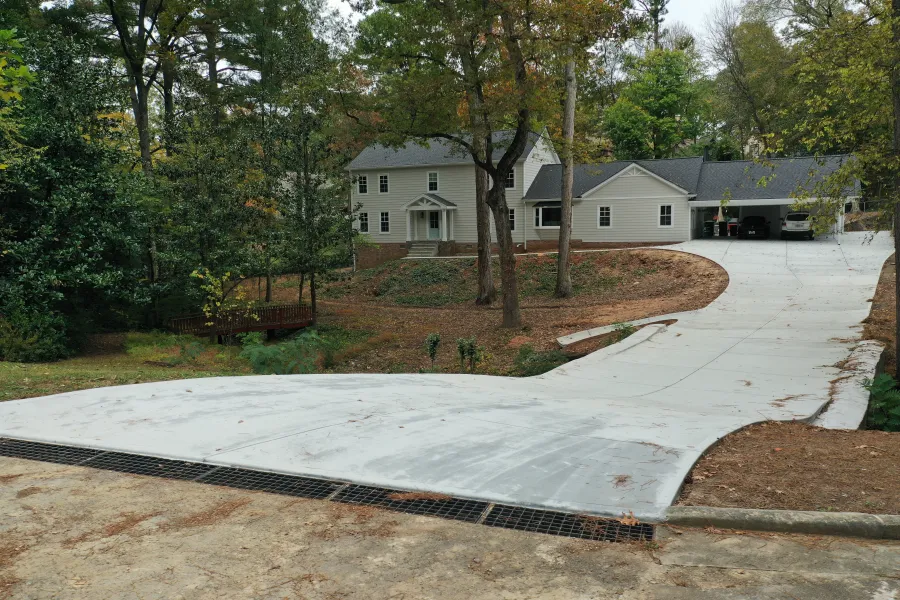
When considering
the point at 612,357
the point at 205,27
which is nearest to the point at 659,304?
the point at 612,357

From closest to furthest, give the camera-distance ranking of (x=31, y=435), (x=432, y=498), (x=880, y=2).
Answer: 1. (x=432, y=498)
2. (x=31, y=435)
3. (x=880, y=2)

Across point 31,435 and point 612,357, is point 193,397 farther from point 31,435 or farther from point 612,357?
point 612,357

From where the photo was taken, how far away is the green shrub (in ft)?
44.8

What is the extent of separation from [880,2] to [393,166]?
3091 centimetres

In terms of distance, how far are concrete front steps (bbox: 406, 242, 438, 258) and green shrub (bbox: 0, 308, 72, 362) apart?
24.4 metres

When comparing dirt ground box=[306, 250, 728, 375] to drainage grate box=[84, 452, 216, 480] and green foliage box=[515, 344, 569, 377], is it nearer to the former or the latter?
green foliage box=[515, 344, 569, 377]

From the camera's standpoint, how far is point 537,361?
520 inches

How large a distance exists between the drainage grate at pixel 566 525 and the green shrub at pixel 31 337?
12.9 meters

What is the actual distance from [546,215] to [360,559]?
34.8m

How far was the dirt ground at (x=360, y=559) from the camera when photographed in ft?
10.7

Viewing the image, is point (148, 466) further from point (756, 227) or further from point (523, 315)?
point (756, 227)

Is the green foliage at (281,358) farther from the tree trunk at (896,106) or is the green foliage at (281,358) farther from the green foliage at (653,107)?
the green foliage at (653,107)

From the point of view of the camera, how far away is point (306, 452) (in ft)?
17.7

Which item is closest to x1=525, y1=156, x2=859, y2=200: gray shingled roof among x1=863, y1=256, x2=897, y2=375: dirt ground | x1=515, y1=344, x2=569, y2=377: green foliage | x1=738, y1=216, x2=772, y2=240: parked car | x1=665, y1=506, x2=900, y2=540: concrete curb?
x1=738, y1=216, x2=772, y2=240: parked car
